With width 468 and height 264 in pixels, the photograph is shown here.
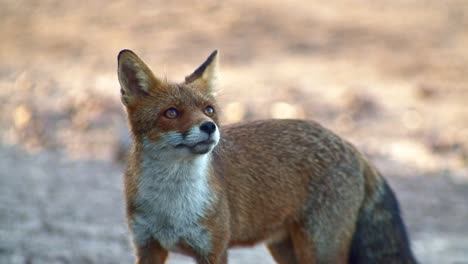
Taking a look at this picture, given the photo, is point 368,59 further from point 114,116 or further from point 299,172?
point 299,172

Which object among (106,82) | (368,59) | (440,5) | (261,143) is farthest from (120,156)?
(440,5)

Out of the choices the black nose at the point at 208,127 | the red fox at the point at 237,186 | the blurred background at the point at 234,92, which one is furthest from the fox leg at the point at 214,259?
the blurred background at the point at 234,92

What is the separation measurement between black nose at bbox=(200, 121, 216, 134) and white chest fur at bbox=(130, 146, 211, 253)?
41cm

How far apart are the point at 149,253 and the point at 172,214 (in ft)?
1.23

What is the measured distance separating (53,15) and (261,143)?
1319 centimetres

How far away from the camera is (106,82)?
52.7ft

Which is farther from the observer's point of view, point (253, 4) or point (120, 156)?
point (253, 4)

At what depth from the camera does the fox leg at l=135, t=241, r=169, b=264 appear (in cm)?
629

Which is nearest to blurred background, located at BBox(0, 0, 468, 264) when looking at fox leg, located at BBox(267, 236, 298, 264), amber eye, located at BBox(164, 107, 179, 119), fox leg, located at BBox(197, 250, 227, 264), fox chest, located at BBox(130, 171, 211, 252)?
fox leg, located at BBox(267, 236, 298, 264)

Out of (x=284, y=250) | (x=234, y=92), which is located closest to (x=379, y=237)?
(x=284, y=250)

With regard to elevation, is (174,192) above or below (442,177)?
above

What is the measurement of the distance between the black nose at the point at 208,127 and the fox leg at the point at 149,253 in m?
1.05

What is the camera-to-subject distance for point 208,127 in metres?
5.91

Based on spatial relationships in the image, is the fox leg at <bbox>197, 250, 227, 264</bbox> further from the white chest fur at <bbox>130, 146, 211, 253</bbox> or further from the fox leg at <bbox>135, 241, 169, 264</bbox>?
the fox leg at <bbox>135, 241, 169, 264</bbox>
